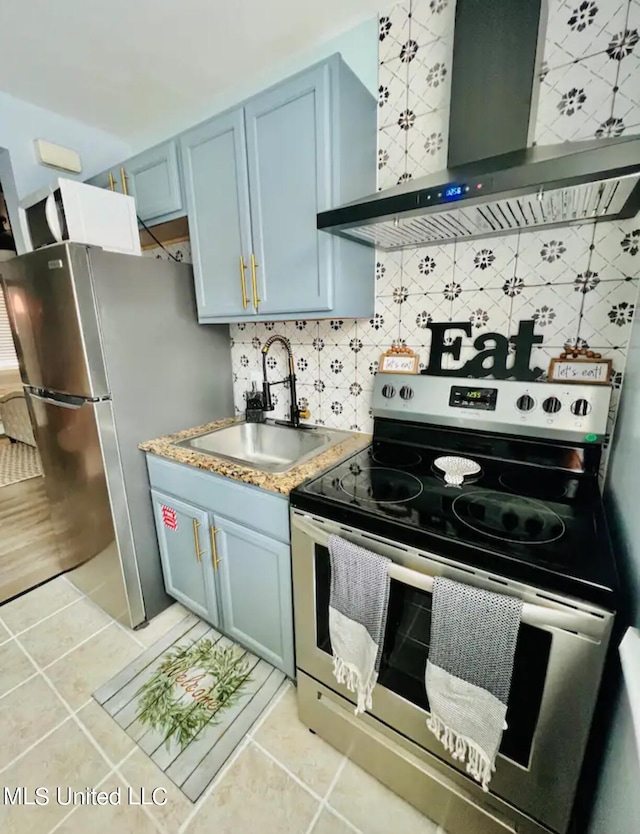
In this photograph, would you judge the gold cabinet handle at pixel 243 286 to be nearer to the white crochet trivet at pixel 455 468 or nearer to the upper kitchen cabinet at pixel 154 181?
the upper kitchen cabinet at pixel 154 181

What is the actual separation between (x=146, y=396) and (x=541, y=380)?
157 centimetres

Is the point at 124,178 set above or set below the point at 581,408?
above

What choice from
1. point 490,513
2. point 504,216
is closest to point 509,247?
point 504,216

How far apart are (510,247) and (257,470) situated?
117cm

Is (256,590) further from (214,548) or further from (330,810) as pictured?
(330,810)

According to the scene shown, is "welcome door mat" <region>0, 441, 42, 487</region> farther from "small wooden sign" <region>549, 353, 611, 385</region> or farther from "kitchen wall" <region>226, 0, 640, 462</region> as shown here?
"small wooden sign" <region>549, 353, 611, 385</region>

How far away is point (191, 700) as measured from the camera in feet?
4.64

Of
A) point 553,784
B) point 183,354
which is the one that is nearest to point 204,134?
point 183,354

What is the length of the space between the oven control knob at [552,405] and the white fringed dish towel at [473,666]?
0.67m

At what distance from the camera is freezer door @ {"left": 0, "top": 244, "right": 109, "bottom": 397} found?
1.34m

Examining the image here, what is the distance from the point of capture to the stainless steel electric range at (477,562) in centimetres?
74

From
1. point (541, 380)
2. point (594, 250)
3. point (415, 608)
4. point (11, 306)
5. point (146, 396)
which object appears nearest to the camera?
point (415, 608)

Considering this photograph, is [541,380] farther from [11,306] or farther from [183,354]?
[11,306]

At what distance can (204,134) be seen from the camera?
1427 millimetres
